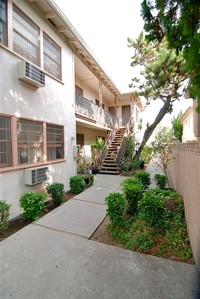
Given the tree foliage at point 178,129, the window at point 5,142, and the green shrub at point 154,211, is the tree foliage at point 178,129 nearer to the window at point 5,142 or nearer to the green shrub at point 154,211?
the green shrub at point 154,211

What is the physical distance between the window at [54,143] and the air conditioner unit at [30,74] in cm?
157

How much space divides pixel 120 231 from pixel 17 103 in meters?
4.14

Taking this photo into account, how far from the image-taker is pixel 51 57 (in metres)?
6.14

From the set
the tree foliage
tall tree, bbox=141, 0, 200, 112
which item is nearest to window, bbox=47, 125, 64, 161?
tall tree, bbox=141, 0, 200, 112

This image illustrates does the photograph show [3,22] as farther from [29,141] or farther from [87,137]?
[87,137]

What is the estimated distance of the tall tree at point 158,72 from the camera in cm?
754

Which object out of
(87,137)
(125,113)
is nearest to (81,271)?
(87,137)

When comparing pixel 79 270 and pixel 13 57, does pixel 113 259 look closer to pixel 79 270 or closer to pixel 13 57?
pixel 79 270

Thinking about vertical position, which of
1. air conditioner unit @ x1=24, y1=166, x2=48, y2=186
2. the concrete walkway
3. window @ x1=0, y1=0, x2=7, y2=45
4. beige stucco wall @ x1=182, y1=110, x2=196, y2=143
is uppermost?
window @ x1=0, y1=0, x2=7, y2=45

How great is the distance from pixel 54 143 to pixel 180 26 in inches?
203

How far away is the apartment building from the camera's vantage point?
423 centimetres

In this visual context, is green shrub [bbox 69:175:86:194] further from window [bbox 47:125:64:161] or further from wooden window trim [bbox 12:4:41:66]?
wooden window trim [bbox 12:4:41:66]

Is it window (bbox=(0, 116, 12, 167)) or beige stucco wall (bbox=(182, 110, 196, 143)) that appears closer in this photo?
window (bbox=(0, 116, 12, 167))

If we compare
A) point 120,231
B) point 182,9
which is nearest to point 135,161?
point 120,231
